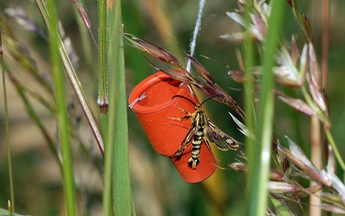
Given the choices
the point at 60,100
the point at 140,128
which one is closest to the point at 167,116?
the point at 60,100

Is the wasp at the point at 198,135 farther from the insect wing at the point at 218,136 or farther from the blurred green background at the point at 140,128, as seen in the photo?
the blurred green background at the point at 140,128

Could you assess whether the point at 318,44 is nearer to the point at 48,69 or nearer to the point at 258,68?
the point at 48,69

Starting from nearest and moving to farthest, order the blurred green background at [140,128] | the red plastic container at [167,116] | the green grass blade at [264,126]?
the green grass blade at [264,126], the red plastic container at [167,116], the blurred green background at [140,128]

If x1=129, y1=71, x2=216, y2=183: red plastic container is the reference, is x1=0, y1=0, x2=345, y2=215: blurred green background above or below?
above

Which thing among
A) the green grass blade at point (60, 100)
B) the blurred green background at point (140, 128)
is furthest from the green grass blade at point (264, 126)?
the blurred green background at point (140, 128)

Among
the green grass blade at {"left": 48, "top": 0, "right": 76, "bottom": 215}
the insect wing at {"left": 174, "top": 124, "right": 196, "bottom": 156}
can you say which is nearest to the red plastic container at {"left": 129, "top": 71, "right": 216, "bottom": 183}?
the insect wing at {"left": 174, "top": 124, "right": 196, "bottom": 156}

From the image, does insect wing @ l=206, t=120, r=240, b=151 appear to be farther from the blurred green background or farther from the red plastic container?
the blurred green background
